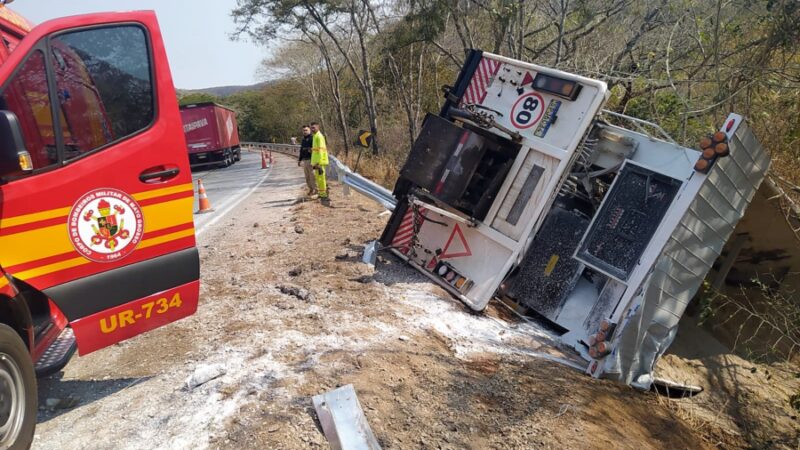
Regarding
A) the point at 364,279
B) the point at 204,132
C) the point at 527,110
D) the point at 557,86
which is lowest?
the point at 204,132

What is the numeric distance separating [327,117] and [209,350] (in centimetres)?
4151

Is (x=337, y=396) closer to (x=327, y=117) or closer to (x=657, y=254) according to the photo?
(x=657, y=254)

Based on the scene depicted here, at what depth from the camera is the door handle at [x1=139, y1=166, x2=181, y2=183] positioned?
277 centimetres

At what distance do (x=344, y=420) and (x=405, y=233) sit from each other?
338 centimetres

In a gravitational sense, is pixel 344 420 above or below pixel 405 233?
below

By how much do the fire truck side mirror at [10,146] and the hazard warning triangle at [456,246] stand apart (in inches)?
157

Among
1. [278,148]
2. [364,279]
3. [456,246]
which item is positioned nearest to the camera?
[364,279]

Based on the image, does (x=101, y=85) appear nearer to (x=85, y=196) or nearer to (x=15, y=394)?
(x=85, y=196)

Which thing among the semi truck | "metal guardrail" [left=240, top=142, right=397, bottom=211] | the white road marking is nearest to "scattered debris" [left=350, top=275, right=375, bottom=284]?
"metal guardrail" [left=240, top=142, right=397, bottom=211]

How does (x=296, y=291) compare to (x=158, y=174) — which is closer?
(x=158, y=174)

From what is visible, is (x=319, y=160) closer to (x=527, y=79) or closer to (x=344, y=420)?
(x=527, y=79)

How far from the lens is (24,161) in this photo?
216 cm

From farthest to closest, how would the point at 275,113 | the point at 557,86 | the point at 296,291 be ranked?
the point at 275,113, the point at 557,86, the point at 296,291

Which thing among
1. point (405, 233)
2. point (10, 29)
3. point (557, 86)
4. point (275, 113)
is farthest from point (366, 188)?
point (275, 113)
